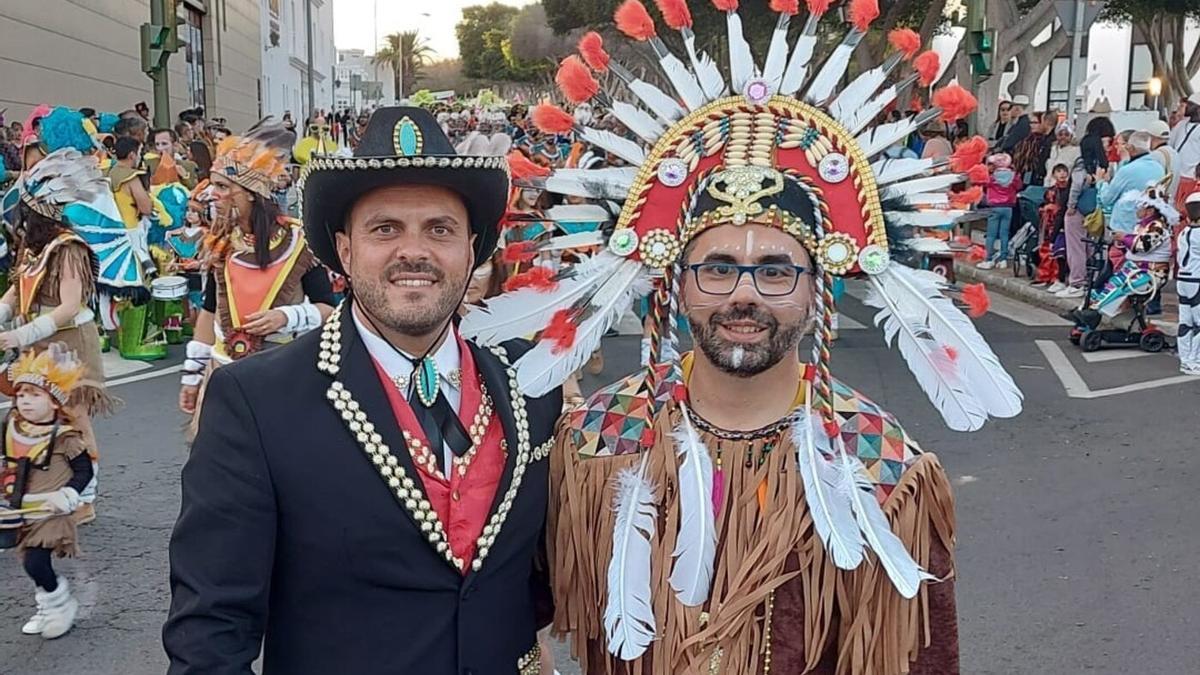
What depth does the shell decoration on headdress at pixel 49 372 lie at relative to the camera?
468cm

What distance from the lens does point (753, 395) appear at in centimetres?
232

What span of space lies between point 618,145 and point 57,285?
3.49 metres

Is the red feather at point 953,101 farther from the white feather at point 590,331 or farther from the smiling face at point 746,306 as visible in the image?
the white feather at point 590,331

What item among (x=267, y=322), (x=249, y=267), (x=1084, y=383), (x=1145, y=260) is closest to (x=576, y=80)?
(x=267, y=322)

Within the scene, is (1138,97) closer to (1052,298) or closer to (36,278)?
(1052,298)

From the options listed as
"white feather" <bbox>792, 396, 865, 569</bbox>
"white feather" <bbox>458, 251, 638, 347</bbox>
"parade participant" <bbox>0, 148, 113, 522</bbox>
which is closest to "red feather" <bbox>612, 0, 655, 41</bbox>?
"white feather" <bbox>458, 251, 638, 347</bbox>

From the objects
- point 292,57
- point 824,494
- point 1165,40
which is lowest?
point 824,494

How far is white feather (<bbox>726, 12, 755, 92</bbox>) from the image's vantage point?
7.80 feet

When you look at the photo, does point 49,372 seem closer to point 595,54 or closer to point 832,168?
point 595,54

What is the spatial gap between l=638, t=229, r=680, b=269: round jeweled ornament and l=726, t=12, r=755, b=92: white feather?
33cm

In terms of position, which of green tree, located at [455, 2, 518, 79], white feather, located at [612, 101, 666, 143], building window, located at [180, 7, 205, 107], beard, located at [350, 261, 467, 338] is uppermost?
green tree, located at [455, 2, 518, 79]

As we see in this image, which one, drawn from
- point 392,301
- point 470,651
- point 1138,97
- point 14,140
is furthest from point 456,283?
point 1138,97

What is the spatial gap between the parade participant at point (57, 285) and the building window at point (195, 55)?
91.6ft

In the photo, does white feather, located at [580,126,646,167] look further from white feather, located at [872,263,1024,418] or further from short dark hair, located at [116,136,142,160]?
short dark hair, located at [116,136,142,160]
